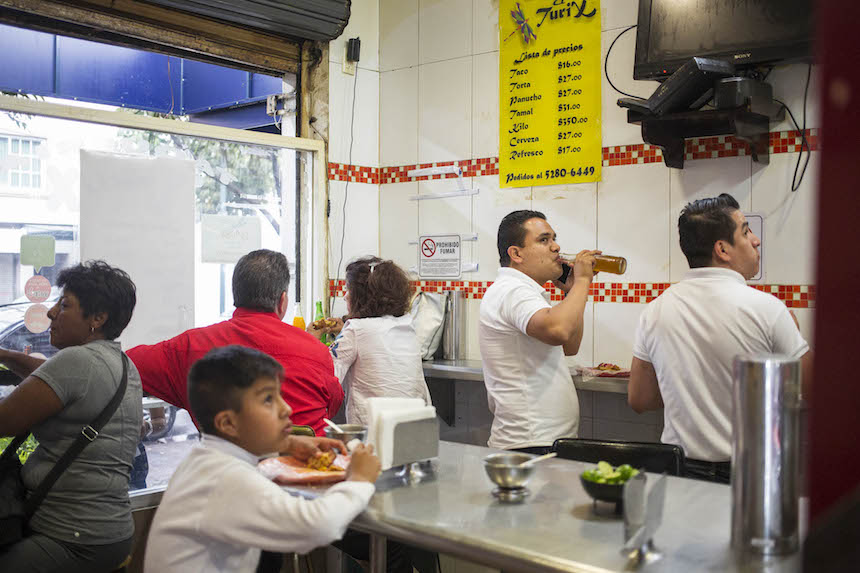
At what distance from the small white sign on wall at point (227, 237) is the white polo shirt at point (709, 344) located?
7.68ft

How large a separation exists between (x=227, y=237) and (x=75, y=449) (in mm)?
1808

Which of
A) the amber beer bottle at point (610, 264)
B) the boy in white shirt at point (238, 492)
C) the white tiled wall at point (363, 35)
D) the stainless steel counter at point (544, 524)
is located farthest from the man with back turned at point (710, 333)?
the white tiled wall at point (363, 35)

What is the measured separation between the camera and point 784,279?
137 inches

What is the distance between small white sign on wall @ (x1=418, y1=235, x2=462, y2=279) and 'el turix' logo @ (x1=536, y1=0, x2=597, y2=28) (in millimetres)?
1292

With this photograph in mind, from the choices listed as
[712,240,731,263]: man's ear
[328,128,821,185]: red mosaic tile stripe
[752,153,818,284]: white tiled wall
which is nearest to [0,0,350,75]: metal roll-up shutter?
[328,128,821,185]: red mosaic tile stripe

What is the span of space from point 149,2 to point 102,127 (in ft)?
2.34

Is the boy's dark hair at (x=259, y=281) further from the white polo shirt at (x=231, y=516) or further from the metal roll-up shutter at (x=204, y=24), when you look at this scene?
the metal roll-up shutter at (x=204, y=24)

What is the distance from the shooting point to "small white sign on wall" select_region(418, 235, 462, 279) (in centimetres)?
461

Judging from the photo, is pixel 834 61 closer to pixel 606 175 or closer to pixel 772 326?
pixel 772 326

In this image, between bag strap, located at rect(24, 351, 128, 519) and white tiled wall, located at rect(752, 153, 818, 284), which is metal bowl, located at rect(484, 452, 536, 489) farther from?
white tiled wall, located at rect(752, 153, 818, 284)

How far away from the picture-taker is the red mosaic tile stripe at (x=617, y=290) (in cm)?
345

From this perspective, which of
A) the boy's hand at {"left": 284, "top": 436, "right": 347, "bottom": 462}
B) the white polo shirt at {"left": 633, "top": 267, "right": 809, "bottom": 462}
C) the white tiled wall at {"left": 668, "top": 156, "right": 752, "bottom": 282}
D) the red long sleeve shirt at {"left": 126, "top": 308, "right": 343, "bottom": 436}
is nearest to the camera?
the boy's hand at {"left": 284, "top": 436, "right": 347, "bottom": 462}

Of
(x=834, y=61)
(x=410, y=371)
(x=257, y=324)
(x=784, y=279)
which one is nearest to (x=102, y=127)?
→ (x=257, y=324)

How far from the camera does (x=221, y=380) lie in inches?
77.7
